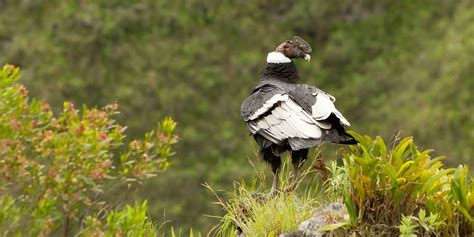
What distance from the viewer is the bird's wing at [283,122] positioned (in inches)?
291

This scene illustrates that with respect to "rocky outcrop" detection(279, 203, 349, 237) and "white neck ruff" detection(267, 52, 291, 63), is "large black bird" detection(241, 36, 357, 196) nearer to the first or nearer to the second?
"white neck ruff" detection(267, 52, 291, 63)

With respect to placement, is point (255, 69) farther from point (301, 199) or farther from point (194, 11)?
point (301, 199)

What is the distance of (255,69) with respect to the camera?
144 feet

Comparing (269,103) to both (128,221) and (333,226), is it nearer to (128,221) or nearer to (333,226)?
(333,226)

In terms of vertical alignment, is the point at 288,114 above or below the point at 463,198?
above

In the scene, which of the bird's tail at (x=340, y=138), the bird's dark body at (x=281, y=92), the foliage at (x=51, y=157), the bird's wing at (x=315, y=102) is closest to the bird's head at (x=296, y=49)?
the bird's dark body at (x=281, y=92)

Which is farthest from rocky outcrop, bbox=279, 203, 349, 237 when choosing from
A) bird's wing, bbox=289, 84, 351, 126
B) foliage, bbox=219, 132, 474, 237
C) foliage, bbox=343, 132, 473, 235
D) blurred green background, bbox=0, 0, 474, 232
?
blurred green background, bbox=0, 0, 474, 232

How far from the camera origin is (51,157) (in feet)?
34.9

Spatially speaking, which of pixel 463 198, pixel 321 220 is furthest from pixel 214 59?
pixel 463 198

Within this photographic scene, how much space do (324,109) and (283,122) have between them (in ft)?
1.28

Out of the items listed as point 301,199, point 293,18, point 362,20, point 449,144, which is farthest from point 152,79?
point 301,199

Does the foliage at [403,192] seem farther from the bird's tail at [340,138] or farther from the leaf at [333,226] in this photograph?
the bird's tail at [340,138]

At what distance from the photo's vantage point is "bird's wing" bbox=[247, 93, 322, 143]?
7383 millimetres

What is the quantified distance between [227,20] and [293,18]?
3.17m
